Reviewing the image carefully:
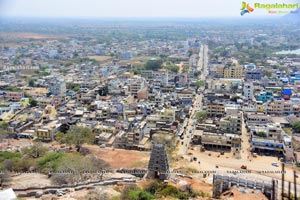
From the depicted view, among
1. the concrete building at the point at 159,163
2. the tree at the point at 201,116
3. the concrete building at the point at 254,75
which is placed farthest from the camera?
the concrete building at the point at 254,75

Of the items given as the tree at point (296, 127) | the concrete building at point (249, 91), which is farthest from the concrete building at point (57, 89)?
the tree at point (296, 127)

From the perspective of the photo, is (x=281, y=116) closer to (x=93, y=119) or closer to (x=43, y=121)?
(x=93, y=119)

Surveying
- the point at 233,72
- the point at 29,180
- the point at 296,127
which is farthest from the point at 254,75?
the point at 29,180

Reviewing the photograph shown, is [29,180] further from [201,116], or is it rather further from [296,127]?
[296,127]

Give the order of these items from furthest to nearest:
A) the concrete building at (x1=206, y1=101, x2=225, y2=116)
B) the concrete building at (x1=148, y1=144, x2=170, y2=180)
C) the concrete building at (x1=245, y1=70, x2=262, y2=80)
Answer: the concrete building at (x1=245, y1=70, x2=262, y2=80), the concrete building at (x1=206, y1=101, x2=225, y2=116), the concrete building at (x1=148, y1=144, x2=170, y2=180)

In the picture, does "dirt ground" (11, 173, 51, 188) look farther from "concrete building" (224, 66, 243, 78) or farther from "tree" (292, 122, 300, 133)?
"concrete building" (224, 66, 243, 78)

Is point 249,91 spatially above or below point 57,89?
below

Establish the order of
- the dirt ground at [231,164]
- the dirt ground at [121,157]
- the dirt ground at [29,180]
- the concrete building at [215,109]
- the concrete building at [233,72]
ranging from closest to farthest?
the dirt ground at [29,180], the dirt ground at [231,164], the dirt ground at [121,157], the concrete building at [215,109], the concrete building at [233,72]

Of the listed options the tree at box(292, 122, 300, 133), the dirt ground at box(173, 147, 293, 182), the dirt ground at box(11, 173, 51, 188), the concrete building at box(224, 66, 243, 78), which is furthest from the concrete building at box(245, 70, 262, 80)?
the dirt ground at box(11, 173, 51, 188)

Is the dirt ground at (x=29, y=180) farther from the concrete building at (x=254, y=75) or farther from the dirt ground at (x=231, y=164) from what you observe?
the concrete building at (x=254, y=75)

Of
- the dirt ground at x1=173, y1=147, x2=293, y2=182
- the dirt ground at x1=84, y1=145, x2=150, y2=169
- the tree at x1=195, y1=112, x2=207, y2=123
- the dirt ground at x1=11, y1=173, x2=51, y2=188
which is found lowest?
the dirt ground at x1=173, y1=147, x2=293, y2=182
